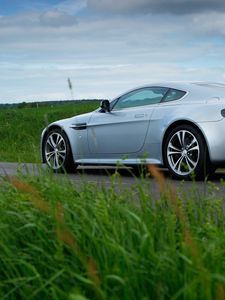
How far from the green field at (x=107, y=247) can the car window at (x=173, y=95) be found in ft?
20.2

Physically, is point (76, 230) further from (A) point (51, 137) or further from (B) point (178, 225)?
(A) point (51, 137)

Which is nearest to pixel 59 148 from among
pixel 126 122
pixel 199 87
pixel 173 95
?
pixel 126 122

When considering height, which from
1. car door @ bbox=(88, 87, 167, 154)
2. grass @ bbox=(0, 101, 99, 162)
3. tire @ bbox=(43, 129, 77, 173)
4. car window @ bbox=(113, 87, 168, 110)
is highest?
car window @ bbox=(113, 87, 168, 110)

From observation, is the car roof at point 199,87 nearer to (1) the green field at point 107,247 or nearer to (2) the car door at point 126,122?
(2) the car door at point 126,122

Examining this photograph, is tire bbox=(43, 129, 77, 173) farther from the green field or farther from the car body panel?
the green field

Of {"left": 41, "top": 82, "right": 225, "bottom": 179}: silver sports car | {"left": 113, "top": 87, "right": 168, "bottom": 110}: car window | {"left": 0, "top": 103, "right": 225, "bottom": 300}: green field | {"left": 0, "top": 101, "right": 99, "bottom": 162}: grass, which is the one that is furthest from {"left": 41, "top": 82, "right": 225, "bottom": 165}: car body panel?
{"left": 0, "top": 101, "right": 99, "bottom": 162}: grass

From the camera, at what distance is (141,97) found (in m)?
11.9

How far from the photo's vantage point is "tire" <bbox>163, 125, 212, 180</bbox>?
10.3 metres

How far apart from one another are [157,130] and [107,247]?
296 inches

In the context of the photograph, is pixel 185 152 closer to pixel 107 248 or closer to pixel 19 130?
pixel 107 248

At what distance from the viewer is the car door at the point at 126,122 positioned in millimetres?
11438

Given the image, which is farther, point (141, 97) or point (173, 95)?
point (141, 97)

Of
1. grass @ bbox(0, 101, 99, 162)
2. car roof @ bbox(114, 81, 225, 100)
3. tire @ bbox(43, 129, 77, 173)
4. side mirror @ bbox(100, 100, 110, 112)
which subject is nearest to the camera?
car roof @ bbox(114, 81, 225, 100)

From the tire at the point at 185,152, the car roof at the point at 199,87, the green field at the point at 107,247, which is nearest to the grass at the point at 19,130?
the car roof at the point at 199,87
